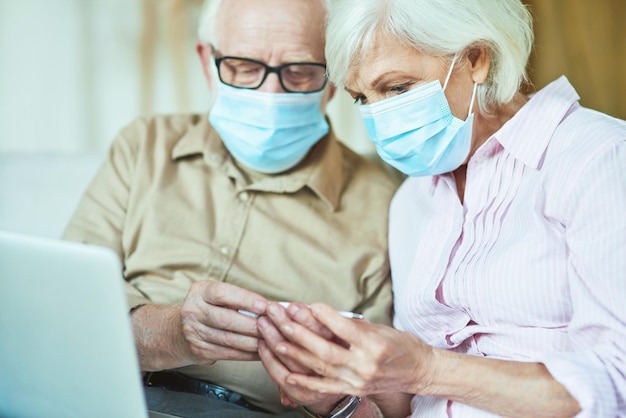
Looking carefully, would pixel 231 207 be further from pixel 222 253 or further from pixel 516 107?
pixel 516 107

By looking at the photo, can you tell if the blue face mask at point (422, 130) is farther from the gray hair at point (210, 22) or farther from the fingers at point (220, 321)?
the gray hair at point (210, 22)

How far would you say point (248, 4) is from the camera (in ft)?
5.61

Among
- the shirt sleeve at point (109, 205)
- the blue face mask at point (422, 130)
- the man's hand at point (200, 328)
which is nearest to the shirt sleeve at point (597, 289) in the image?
the blue face mask at point (422, 130)

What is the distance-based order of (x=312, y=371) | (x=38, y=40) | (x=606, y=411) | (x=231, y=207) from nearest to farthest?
(x=606, y=411)
(x=312, y=371)
(x=231, y=207)
(x=38, y=40)

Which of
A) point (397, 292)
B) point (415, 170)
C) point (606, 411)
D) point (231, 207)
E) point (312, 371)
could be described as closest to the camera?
point (606, 411)

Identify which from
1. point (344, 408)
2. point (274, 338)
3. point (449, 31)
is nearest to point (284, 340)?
point (274, 338)

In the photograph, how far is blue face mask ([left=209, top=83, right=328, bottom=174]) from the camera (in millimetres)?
1676

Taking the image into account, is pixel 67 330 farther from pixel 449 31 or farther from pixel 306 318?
pixel 449 31

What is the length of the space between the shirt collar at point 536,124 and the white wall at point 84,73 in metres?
1.76

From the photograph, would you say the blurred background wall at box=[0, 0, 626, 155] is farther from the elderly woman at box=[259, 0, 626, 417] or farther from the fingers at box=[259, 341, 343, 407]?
the fingers at box=[259, 341, 343, 407]

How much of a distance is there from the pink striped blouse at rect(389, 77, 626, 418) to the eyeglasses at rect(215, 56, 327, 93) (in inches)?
14.8

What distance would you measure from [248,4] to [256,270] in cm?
59

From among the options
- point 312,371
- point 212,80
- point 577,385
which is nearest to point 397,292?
point 312,371

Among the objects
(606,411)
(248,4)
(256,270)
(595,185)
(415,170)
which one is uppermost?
(248,4)
